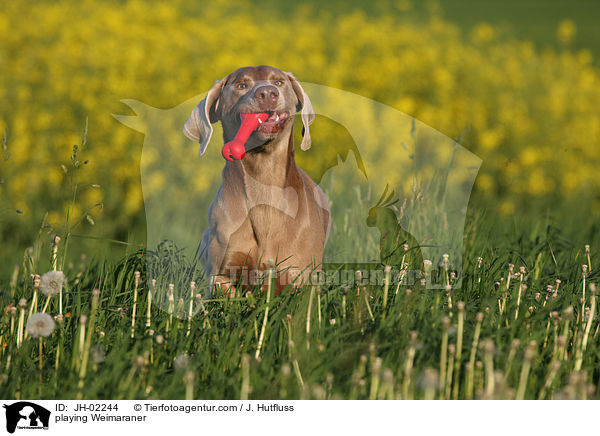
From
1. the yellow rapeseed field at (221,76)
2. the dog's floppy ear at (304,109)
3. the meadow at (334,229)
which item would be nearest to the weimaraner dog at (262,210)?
the dog's floppy ear at (304,109)

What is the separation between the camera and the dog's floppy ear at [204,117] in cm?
283

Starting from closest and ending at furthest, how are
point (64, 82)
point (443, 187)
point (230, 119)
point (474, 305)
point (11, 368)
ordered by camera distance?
point (11, 368) → point (230, 119) → point (474, 305) → point (443, 187) → point (64, 82)

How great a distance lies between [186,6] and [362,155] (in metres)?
6.11

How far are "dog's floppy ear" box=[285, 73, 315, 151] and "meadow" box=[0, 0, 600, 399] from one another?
0.41 m

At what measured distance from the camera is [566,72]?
8664 millimetres

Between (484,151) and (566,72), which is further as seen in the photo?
(566,72)

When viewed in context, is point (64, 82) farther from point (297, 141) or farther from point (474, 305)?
point (474, 305)

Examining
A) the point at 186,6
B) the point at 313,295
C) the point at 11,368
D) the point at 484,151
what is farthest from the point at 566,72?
the point at 11,368

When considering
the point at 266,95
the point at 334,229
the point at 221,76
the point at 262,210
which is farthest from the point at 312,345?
the point at 221,76

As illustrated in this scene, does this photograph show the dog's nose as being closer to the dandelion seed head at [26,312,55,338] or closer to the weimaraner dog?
the weimaraner dog

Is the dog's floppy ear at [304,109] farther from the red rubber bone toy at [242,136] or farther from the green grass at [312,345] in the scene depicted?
the green grass at [312,345]

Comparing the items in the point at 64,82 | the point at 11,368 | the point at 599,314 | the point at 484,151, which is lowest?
the point at 11,368

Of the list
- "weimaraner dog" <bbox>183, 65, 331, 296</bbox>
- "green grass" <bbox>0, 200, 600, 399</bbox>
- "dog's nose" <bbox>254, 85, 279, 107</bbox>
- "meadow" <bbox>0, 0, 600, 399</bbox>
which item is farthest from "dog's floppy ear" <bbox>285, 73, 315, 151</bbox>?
"green grass" <bbox>0, 200, 600, 399</bbox>
